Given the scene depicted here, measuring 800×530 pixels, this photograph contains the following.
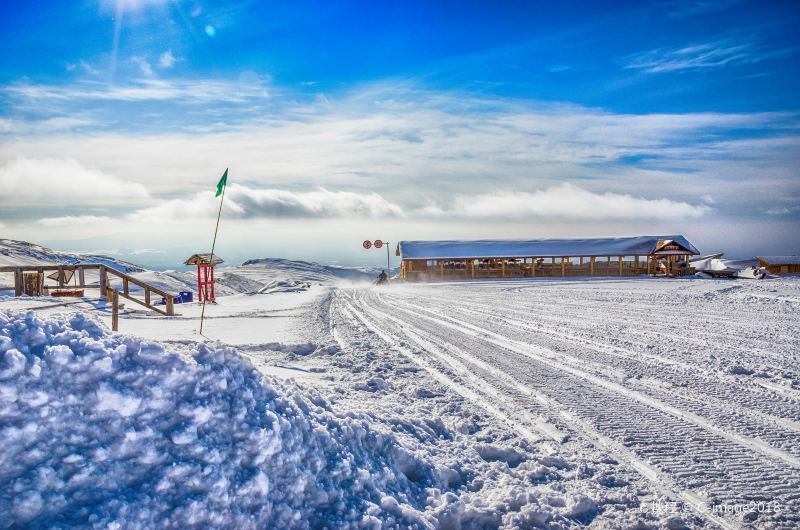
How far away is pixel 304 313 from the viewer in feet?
59.0

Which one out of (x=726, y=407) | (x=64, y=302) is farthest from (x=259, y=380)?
(x=64, y=302)

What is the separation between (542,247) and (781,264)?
90.3 ft

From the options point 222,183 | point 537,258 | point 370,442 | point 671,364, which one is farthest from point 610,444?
point 537,258

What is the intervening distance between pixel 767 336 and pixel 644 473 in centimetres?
896

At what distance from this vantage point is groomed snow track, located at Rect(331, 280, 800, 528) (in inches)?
175

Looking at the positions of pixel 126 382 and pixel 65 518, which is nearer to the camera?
A: pixel 65 518

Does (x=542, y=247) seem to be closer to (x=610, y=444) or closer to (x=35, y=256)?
(x=610, y=444)

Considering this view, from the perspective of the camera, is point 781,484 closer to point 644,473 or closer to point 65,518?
point 644,473

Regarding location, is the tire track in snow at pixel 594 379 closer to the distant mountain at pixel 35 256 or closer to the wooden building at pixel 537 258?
the wooden building at pixel 537 258

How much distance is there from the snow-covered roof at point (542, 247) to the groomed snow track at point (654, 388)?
3488 cm

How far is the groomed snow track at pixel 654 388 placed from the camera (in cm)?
445

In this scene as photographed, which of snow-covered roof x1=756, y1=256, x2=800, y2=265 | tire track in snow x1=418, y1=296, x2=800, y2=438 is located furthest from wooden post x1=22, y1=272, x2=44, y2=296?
snow-covered roof x1=756, y1=256, x2=800, y2=265

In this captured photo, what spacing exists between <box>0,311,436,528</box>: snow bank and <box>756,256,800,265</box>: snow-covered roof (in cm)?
6639

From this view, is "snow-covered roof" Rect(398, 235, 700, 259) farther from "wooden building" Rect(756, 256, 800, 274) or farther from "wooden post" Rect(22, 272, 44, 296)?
"wooden post" Rect(22, 272, 44, 296)
